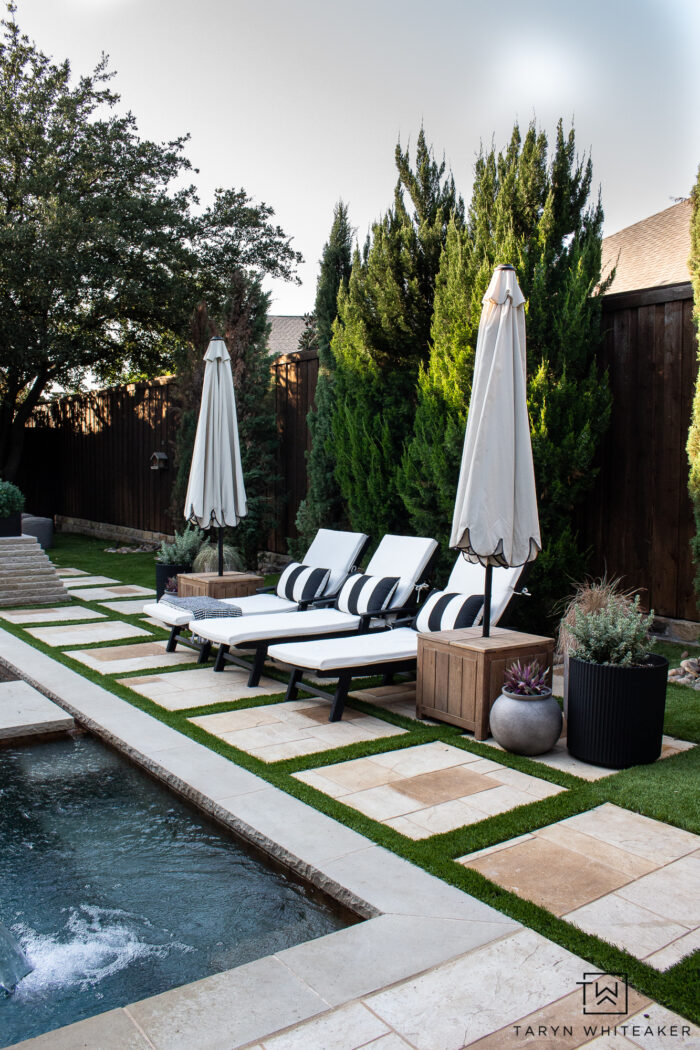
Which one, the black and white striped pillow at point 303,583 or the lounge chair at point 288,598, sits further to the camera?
the black and white striped pillow at point 303,583

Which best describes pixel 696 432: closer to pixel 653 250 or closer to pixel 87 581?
pixel 87 581

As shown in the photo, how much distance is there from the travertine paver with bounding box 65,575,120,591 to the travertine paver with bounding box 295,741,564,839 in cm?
699

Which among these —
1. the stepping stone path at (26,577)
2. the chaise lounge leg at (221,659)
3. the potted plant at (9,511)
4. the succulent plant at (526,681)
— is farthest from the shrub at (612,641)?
the potted plant at (9,511)

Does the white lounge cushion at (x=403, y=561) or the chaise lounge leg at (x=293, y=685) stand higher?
the white lounge cushion at (x=403, y=561)

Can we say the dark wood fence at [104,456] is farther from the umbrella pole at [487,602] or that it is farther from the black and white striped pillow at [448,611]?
the umbrella pole at [487,602]

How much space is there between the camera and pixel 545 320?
6.27 metres

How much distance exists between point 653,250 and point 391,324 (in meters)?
7.87

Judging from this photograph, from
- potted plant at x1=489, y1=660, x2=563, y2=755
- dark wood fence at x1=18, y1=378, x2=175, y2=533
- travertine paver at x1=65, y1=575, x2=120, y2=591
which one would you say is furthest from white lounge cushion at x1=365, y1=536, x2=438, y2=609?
dark wood fence at x1=18, y1=378, x2=175, y2=533

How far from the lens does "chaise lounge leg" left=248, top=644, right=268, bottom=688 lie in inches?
215

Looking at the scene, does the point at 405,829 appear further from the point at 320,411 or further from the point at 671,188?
the point at 671,188

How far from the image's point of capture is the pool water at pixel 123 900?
7.64 feet

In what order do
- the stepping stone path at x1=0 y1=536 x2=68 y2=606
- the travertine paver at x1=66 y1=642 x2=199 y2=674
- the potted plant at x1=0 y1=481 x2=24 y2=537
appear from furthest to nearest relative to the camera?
the potted plant at x1=0 y1=481 x2=24 y2=537 < the stepping stone path at x1=0 y1=536 x2=68 y2=606 < the travertine paver at x1=66 y1=642 x2=199 y2=674

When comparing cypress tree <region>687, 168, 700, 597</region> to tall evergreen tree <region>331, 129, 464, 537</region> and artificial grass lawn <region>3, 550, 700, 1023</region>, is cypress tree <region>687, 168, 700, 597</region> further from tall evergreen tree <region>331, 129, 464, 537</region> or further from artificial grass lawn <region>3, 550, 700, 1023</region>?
tall evergreen tree <region>331, 129, 464, 537</region>

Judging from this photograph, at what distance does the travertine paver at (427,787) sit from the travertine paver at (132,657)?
2555mm
